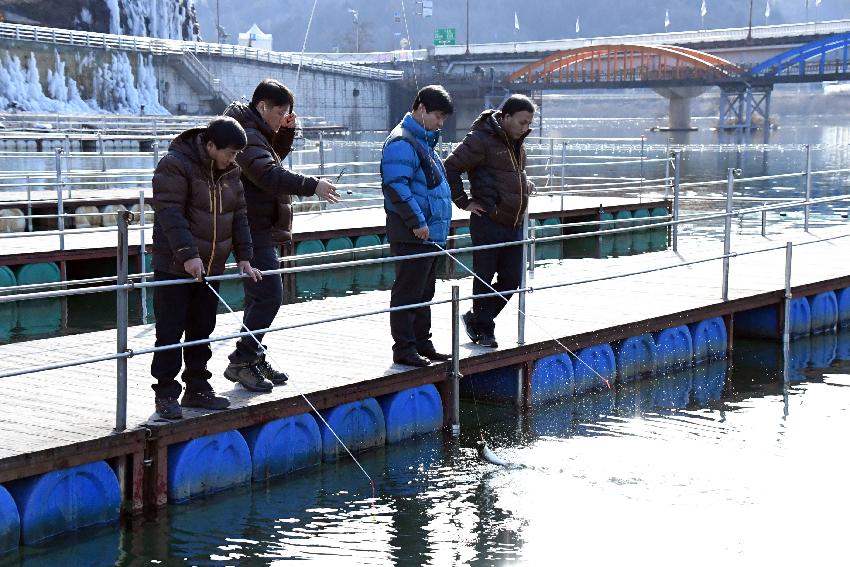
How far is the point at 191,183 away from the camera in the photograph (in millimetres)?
7270

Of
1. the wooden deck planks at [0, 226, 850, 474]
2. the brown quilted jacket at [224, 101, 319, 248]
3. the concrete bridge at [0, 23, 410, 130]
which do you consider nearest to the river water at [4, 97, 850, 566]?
the wooden deck planks at [0, 226, 850, 474]

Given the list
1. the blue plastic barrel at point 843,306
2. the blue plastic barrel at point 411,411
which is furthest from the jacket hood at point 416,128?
the blue plastic barrel at point 843,306

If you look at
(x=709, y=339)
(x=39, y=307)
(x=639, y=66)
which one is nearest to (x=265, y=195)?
(x=709, y=339)

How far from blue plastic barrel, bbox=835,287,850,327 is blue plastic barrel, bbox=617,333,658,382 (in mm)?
3444

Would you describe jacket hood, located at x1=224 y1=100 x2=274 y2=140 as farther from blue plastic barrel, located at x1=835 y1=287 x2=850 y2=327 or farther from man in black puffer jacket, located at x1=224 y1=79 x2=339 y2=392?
blue plastic barrel, located at x1=835 y1=287 x2=850 y2=327

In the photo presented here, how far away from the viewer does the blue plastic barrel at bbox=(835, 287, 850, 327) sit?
555 inches

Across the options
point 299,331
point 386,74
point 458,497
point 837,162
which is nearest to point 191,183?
point 458,497

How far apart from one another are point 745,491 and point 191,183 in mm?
3715

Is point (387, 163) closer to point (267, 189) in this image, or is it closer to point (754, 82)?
point (267, 189)

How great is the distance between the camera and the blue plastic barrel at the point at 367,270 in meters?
18.7

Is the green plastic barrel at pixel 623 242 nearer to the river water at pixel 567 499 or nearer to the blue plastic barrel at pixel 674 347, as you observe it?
the blue plastic barrel at pixel 674 347

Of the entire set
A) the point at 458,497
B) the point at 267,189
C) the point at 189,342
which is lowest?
the point at 458,497

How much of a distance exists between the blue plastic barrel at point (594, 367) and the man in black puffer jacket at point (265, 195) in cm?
295

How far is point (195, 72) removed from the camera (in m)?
72.8
